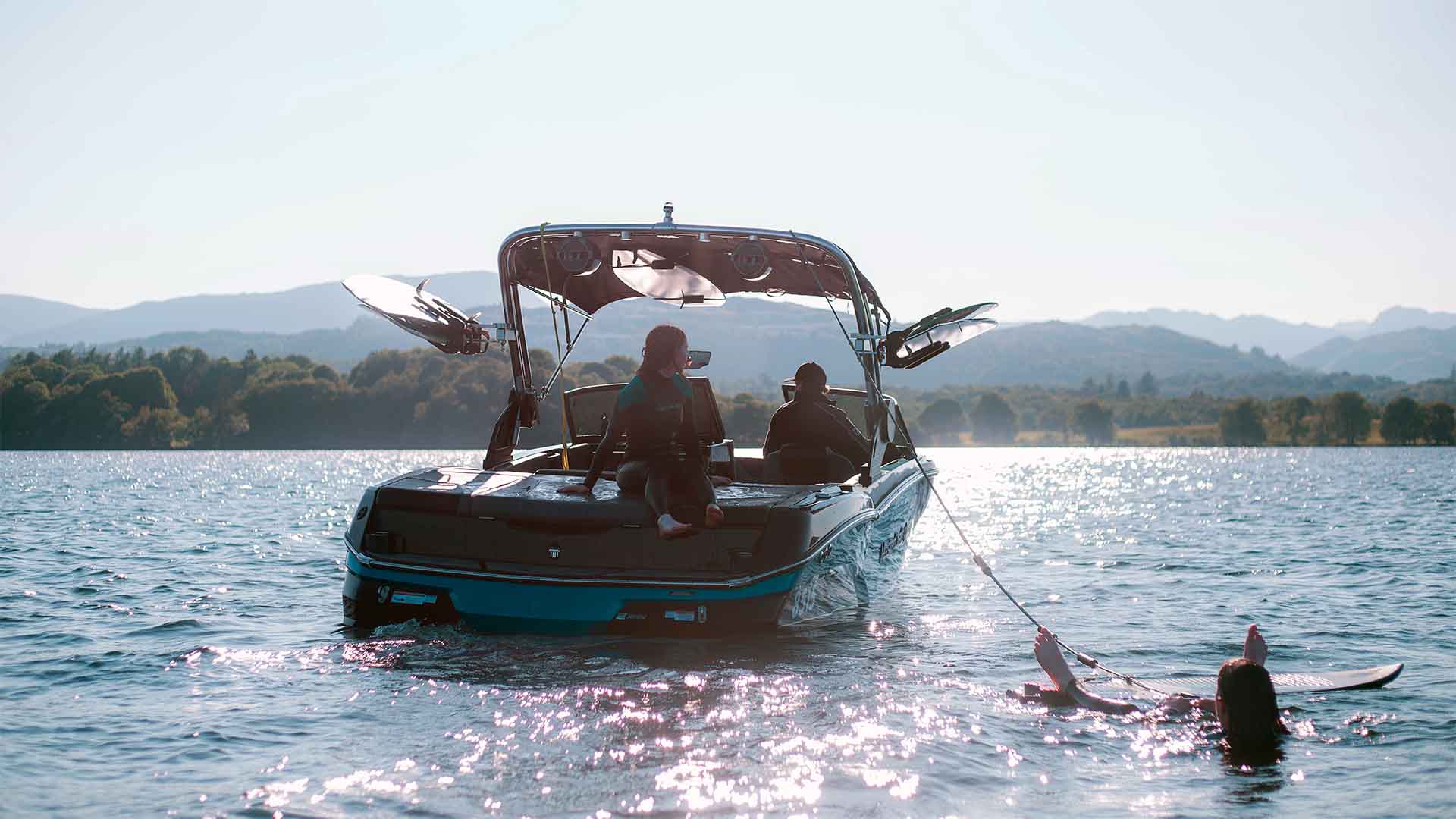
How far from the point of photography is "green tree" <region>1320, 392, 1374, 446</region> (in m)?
171

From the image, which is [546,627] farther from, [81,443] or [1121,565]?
[81,443]

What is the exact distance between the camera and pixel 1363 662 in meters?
9.37

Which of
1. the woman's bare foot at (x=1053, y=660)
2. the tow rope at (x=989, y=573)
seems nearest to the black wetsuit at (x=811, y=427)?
the tow rope at (x=989, y=573)

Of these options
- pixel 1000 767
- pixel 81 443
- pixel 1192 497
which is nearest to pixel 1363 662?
pixel 1000 767

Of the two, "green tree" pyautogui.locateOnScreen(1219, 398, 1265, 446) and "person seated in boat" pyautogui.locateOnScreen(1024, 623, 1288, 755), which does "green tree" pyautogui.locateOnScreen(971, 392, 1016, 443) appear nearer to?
"green tree" pyautogui.locateOnScreen(1219, 398, 1265, 446)

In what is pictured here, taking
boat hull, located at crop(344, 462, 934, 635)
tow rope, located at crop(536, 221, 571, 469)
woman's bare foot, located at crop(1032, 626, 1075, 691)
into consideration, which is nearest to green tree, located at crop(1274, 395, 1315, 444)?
tow rope, located at crop(536, 221, 571, 469)

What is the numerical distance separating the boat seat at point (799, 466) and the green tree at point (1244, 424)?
183842mm

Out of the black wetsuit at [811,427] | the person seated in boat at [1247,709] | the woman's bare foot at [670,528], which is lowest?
the person seated in boat at [1247,709]

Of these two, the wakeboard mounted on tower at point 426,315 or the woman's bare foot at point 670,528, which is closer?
the woman's bare foot at point 670,528

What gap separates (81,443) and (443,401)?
1612 inches

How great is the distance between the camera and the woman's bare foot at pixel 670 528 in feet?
25.8

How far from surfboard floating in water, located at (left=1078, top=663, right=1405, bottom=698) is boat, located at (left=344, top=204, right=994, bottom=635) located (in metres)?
2.05

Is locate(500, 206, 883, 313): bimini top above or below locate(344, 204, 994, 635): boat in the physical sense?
above

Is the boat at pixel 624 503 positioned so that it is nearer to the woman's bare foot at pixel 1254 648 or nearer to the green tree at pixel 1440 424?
the woman's bare foot at pixel 1254 648
